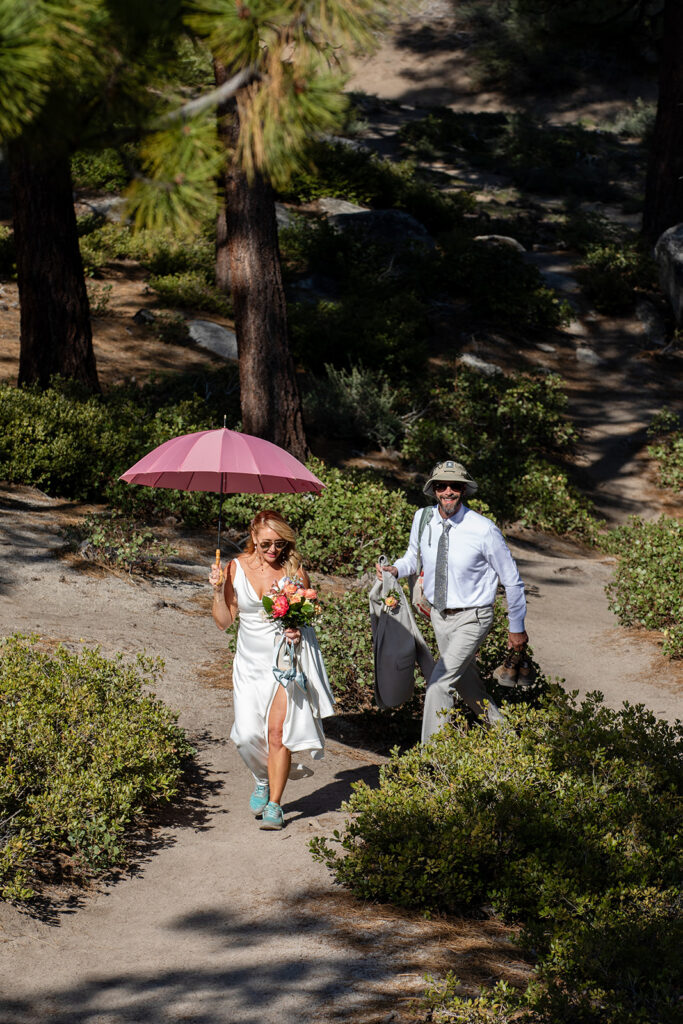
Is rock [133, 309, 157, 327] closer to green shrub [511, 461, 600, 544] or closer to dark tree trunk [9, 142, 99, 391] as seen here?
dark tree trunk [9, 142, 99, 391]

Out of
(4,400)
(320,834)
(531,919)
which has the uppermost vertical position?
(4,400)

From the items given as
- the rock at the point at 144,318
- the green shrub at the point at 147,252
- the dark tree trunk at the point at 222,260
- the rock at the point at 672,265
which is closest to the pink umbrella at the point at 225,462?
the rock at the point at 144,318

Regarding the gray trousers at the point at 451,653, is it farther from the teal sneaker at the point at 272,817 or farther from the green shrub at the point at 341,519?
the green shrub at the point at 341,519

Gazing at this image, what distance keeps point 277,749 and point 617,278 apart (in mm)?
18747

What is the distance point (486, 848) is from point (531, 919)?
53 centimetres

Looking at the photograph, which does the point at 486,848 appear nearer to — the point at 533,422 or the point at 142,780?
the point at 142,780

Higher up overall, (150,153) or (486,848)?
(150,153)

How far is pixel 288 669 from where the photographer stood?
5770 millimetres

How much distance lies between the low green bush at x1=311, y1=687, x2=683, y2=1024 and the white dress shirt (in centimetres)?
69

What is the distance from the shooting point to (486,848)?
190 inches

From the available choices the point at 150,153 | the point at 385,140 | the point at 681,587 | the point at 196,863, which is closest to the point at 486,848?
the point at 196,863

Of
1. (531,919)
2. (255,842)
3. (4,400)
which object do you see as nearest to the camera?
(531,919)

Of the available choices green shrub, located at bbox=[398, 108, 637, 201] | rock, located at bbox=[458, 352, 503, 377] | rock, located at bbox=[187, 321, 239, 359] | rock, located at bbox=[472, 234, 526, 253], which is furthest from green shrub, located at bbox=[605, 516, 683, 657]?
green shrub, located at bbox=[398, 108, 637, 201]

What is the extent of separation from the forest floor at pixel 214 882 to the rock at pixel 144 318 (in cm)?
744
